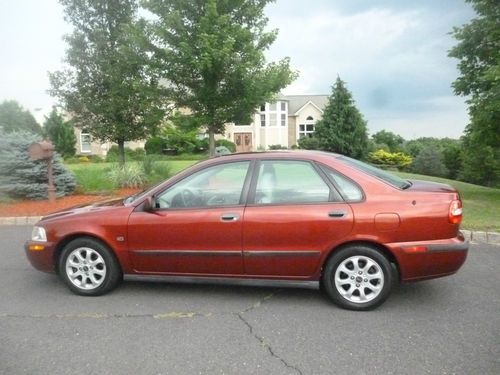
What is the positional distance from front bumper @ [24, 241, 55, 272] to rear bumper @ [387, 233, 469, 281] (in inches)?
136

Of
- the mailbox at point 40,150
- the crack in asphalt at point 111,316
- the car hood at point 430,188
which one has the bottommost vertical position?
the crack in asphalt at point 111,316

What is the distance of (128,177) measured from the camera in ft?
41.3

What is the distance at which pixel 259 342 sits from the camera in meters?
3.34

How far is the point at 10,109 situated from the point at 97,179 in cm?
4018

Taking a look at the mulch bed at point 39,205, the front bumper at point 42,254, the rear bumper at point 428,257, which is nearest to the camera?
the rear bumper at point 428,257

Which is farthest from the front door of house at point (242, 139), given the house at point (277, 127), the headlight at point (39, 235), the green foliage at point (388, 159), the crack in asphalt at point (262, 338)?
the crack in asphalt at point (262, 338)

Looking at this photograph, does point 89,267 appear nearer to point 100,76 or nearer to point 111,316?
point 111,316

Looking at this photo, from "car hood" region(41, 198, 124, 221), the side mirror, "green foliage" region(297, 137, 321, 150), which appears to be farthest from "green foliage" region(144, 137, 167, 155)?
the side mirror

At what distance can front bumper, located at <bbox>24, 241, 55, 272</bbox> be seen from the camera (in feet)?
14.6

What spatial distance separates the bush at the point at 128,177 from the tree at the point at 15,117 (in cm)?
3385

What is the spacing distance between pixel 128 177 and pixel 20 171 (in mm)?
2868

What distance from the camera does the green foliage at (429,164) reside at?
105 feet

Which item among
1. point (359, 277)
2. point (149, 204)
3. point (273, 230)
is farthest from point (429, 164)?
point (149, 204)

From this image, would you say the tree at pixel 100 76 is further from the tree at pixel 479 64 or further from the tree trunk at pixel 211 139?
the tree at pixel 479 64
